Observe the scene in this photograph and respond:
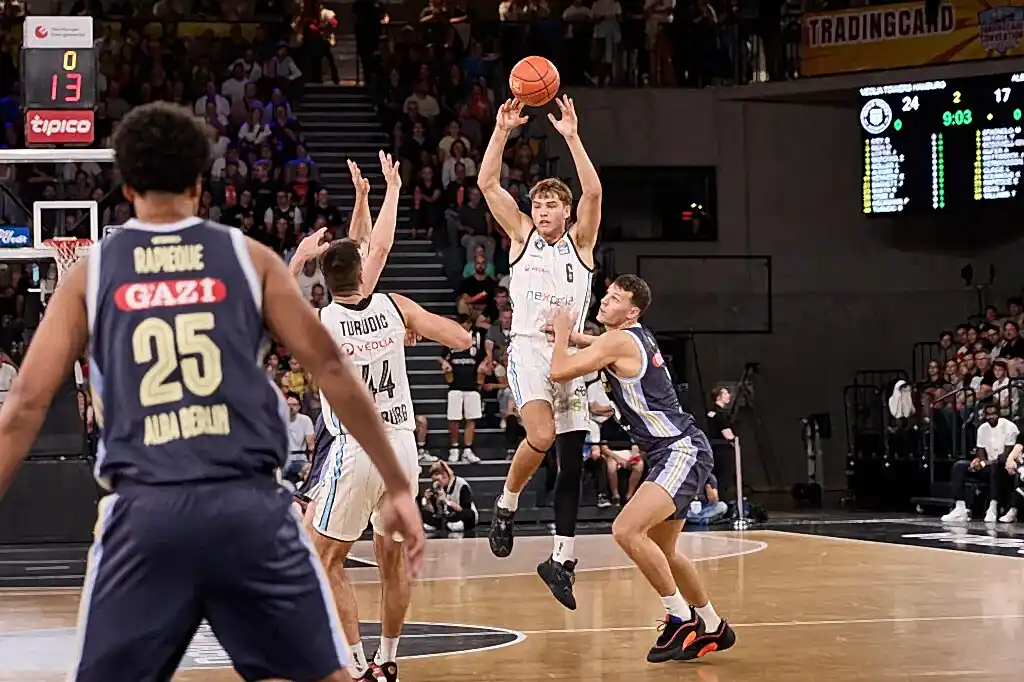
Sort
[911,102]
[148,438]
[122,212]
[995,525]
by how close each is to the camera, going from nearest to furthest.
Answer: [148,438] < [995,525] < [122,212] < [911,102]

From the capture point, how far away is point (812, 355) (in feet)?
80.0

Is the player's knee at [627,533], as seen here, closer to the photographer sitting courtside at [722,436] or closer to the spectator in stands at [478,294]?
the photographer sitting courtside at [722,436]

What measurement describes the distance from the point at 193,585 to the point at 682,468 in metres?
4.77

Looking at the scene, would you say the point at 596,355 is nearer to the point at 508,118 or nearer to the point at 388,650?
the point at 508,118

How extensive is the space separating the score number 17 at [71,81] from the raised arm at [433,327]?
641 centimetres

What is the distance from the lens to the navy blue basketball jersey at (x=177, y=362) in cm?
350

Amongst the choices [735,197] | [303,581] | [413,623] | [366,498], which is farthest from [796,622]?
[735,197]

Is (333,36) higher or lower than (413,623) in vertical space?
higher

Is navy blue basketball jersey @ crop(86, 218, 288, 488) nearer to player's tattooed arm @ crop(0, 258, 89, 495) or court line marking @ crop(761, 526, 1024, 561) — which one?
player's tattooed arm @ crop(0, 258, 89, 495)

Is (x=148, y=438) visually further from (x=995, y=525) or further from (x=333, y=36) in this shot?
(x=333, y=36)

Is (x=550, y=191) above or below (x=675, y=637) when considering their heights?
above

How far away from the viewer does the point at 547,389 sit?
8938 millimetres

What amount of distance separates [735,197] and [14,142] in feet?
33.3

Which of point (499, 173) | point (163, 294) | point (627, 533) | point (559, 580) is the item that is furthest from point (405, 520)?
point (499, 173)
